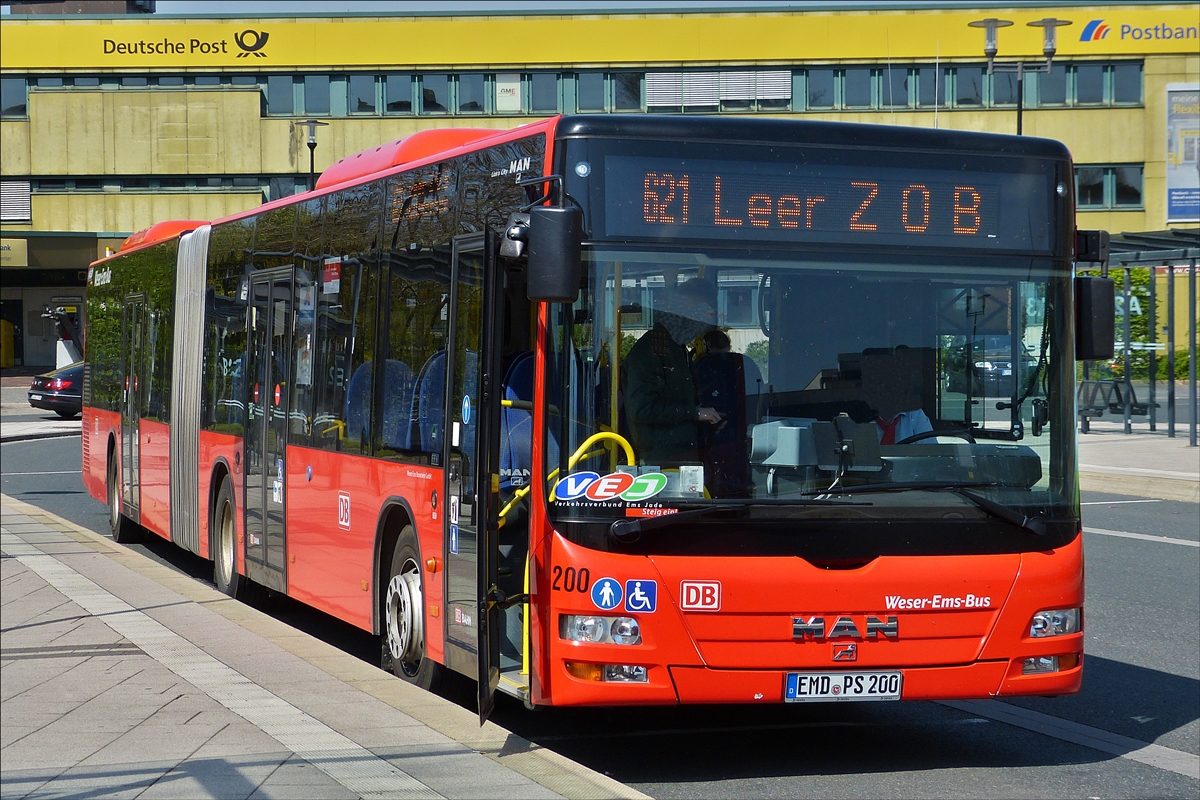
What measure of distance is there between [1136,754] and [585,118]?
3.91 m

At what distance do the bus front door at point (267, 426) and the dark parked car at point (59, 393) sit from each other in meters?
31.5

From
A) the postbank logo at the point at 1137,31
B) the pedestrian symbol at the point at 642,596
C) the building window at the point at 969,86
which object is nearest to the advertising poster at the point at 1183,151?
the postbank logo at the point at 1137,31

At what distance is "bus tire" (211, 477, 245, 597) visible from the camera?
12.2 m

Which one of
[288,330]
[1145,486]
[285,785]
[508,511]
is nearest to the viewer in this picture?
[285,785]

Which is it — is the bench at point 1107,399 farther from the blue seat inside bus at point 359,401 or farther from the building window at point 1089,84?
the building window at point 1089,84

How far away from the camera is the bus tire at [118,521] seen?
16.7m

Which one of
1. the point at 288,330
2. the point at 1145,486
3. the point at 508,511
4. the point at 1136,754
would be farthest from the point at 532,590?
the point at 1145,486

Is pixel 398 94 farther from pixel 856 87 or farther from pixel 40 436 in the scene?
pixel 40 436

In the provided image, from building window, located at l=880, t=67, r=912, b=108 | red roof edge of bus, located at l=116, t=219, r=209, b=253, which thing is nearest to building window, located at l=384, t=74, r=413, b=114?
building window, located at l=880, t=67, r=912, b=108

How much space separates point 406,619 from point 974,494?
3.28 meters

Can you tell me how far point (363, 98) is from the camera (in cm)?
5725

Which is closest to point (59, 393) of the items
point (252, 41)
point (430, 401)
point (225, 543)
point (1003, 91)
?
point (252, 41)

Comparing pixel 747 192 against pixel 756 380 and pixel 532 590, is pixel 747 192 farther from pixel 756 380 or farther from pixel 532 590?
pixel 532 590

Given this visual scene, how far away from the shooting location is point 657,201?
6551mm
